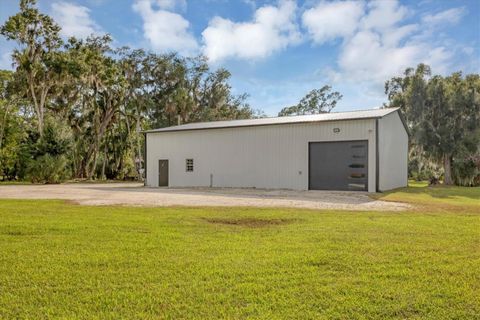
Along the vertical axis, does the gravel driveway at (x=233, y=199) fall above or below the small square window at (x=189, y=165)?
below

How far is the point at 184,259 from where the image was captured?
4.50 m

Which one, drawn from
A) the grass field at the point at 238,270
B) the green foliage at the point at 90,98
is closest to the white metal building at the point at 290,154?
the green foliage at the point at 90,98

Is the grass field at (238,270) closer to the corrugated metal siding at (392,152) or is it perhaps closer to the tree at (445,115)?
the corrugated metal siding at (392,152)

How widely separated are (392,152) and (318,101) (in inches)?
1279

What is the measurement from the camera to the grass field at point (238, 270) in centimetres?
312

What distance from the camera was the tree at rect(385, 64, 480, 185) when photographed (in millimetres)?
24719

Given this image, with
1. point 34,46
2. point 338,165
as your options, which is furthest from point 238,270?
point 34,46

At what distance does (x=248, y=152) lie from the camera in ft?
65.0

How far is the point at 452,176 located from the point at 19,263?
27.3 meters

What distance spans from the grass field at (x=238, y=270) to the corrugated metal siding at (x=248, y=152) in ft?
35.5

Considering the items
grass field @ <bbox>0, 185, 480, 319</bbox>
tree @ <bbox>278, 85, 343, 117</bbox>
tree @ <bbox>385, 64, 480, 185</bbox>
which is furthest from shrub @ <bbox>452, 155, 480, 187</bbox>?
tree @ <bbox>278, 85, 343, 117</bbox>

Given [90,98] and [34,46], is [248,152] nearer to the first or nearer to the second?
[34,46]

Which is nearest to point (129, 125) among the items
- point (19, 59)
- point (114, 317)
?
point (19, 59)

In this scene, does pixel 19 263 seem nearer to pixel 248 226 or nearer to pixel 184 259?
pixel 184 259
